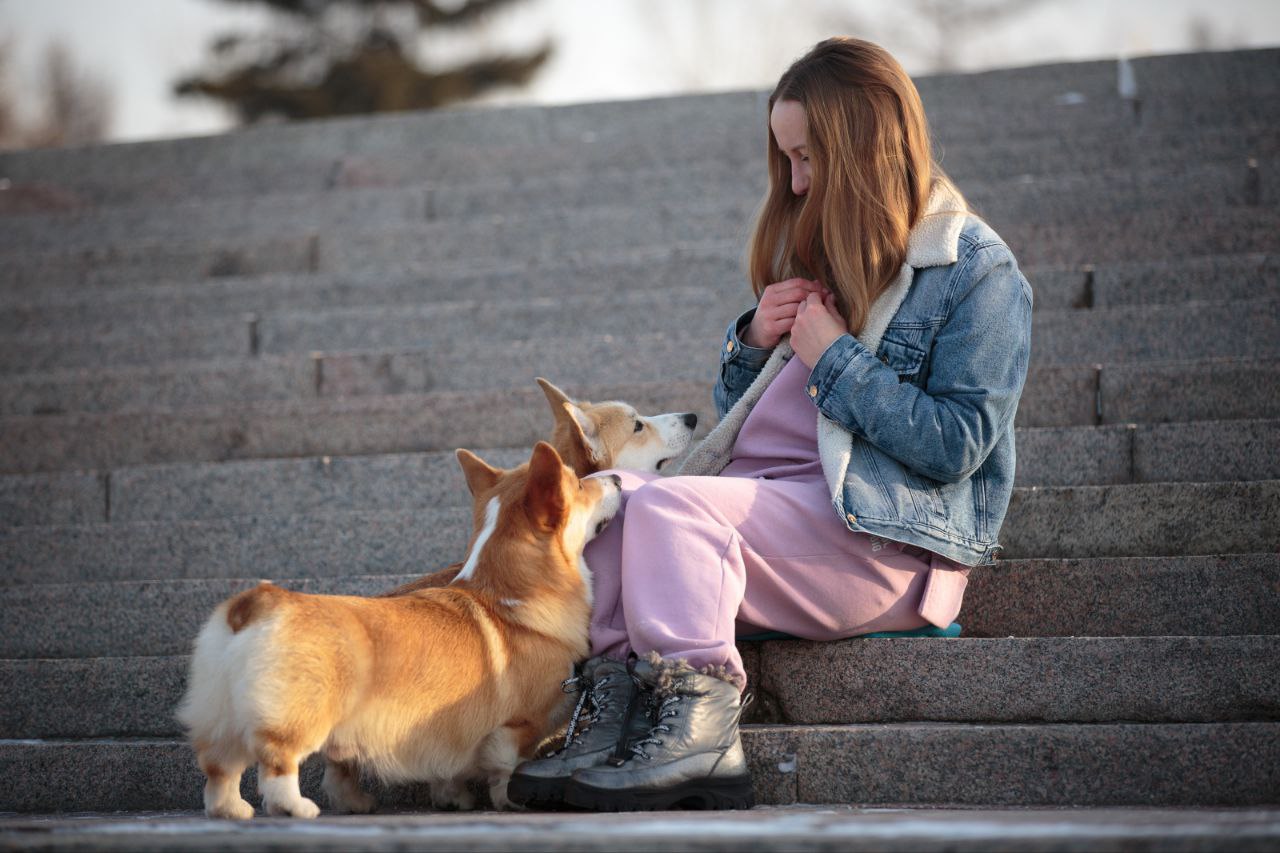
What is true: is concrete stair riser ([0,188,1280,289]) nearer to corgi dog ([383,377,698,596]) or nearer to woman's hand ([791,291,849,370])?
corgi dog ([383,377,698,596])

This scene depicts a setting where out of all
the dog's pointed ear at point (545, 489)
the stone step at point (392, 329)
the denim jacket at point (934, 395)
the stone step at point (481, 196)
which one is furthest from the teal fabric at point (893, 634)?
the stone step at point (481, 196)

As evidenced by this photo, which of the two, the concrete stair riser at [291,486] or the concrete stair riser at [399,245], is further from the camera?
the concrete stair riser at [399,245]

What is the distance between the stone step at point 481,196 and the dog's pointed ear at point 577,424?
328 centimetres

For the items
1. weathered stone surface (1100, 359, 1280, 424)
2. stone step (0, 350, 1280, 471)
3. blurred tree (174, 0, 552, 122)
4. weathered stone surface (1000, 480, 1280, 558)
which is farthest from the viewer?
blurred tree (174, 0, 552, 122)

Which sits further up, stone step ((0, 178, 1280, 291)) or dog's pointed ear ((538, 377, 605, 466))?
stone step ((0, 178, 1280, 291))

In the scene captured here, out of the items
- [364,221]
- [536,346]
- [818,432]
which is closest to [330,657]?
[818,432]

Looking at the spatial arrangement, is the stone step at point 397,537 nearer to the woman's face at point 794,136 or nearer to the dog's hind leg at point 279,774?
the woman's face at point 794,136

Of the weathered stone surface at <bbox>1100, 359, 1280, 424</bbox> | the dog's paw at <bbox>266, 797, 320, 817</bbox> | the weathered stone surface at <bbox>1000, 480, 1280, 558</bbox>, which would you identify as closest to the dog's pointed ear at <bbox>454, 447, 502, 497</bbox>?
the dog's paw at <bbox>266, 797, 320, 817</bbox>

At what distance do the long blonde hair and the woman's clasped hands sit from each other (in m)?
0.07

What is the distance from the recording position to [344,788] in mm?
2936

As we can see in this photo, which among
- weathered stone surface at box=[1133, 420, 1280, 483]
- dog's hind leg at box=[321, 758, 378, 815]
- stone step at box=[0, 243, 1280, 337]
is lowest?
dog's hind leg at box=[321, 758, 378, 815]

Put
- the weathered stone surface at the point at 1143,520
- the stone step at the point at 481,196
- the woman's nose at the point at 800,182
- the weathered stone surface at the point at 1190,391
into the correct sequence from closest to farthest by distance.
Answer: the woman's nose at the point at 800,182 → the weathered stone surface at the point at 1143,520 → the weathered stone surface at the point at 1190,391 → the stone step at the point at 481,196

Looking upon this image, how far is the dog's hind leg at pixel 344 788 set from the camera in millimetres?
2922

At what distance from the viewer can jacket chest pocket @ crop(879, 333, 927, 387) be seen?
3.08 m
